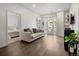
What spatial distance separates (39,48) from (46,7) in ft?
4.37

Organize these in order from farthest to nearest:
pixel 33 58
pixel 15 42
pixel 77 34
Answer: pixel 15 42 < pixel 77 34 < pixel 33 58

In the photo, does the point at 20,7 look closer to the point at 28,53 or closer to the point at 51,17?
the point at 51,17

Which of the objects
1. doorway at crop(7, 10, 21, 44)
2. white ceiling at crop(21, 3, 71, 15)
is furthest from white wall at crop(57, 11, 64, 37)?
doorway at crop(7, 10, 21, 44)

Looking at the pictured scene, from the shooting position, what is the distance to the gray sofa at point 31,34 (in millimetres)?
3516

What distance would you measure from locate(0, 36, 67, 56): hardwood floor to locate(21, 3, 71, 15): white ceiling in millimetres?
917

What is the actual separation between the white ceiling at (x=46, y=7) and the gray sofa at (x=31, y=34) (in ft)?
2.08

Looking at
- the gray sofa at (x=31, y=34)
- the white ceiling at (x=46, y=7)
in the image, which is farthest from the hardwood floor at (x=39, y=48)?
the white ceiling at (x=46, y=7)

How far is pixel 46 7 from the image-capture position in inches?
A: 128

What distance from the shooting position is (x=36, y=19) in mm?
3551

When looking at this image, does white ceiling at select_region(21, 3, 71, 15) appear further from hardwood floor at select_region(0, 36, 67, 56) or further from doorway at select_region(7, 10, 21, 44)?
hardwood floor at select_region(0, 36, 67, 56)

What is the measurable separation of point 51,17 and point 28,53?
1.38m

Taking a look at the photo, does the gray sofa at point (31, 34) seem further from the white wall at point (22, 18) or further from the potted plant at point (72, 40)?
the potted plant at point (72, 40)

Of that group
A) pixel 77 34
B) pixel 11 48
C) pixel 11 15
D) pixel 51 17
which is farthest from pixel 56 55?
pixel 11 15

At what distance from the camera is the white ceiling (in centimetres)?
314
